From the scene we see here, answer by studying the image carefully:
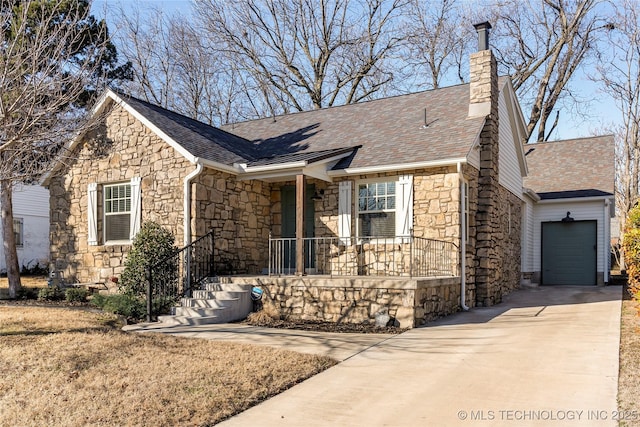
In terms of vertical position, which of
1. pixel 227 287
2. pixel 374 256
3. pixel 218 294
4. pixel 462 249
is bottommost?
pixel 218 294

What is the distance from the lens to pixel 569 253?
16.0 meters

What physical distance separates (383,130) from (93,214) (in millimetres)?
7134

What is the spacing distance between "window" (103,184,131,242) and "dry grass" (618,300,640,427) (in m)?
9.92

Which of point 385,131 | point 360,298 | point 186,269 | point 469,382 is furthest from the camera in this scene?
point 385,131

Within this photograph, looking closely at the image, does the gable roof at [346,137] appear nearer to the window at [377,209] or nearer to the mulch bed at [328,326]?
the window at [377,209]

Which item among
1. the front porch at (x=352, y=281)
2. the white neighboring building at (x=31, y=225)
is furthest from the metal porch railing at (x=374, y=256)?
the white neighboring building at (x=31, y=225)

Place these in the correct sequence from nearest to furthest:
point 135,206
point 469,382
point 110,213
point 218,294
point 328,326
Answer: point 469,382
point 328,326
point 218,294
point 135,206
point 110,213

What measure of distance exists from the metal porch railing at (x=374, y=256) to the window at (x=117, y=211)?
346 centimetres

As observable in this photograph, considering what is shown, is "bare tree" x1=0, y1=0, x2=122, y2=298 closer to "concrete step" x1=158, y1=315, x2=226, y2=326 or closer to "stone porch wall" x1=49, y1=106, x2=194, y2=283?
"stone porch wall" x1=49, y1=106, x2=194, y2=283

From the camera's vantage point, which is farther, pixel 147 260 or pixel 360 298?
pixel 147 260

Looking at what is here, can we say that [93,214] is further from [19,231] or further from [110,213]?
[19,231]

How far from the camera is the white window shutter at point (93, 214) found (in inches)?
472

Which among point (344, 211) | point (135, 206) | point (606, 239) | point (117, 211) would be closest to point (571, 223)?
point (606, 239)

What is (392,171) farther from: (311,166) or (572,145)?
(572,145)
